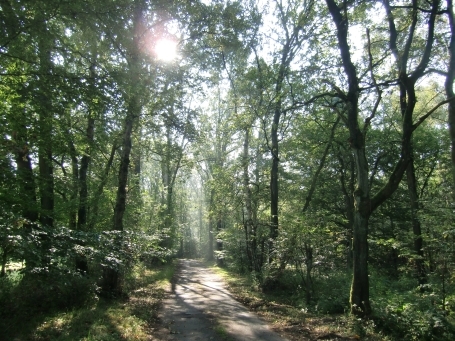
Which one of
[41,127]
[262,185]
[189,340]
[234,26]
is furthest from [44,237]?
[262,185]

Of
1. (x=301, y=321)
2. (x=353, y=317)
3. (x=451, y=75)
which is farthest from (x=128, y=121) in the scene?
(x=451, y=75)

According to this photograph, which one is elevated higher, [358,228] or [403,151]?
[403,151]

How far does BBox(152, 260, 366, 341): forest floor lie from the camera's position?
711 centimetres

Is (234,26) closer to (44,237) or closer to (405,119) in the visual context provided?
(405,119)

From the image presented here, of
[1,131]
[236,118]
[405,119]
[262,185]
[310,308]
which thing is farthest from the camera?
[262,185]

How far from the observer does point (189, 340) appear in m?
6.84

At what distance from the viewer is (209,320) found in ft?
28.6

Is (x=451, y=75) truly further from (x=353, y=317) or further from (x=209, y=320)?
(x=209, y=320)

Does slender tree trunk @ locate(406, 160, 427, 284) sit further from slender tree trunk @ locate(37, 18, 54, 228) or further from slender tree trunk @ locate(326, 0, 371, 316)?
slender tree trunk @ locate(37, 18, 54, 228)

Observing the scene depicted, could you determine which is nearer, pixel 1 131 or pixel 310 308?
pixel 1 131

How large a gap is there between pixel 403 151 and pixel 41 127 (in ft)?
32.5

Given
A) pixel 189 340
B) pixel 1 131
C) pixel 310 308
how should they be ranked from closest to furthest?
pixel 189 340 → pixel 1 131 → pixel 310 308

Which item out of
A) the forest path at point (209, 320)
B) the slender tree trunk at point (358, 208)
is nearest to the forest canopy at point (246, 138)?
the slender tree trunk at point (358, 208)

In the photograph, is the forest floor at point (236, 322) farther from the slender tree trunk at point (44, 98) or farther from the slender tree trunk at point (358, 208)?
the slender tree trunk at point (44, 98)
